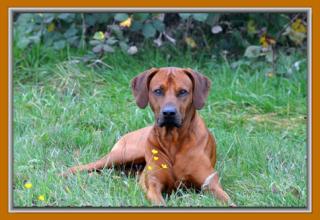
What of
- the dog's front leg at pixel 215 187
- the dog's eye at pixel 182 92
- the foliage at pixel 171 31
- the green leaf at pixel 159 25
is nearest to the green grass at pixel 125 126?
the dog's front leg at pixel 215 187

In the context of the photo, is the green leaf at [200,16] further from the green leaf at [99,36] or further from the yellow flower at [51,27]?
the yellow flower at [51,27]

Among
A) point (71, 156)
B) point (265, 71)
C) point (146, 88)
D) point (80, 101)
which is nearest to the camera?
point (146, 88)

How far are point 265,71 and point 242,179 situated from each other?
2.67m

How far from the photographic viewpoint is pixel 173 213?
18.9 feet

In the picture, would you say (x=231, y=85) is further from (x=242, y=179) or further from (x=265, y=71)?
(x=242, y=179)

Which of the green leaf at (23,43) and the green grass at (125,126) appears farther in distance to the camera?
the green leaf at (23,43)

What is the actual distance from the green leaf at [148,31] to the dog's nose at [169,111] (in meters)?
2.96

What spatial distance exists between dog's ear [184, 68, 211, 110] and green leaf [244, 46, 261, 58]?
2740 millimetres

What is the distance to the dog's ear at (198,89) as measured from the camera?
21.5 ft

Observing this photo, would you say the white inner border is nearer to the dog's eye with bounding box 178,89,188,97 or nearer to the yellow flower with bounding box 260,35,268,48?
the dog's eye with bounding box 178,89,188,97

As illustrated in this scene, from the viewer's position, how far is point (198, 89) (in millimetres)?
6582

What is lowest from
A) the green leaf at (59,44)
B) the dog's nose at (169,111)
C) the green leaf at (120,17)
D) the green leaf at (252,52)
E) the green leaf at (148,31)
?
the dog's nose at (169,111)

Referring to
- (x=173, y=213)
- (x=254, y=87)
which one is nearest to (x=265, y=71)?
(x=254, y=87)

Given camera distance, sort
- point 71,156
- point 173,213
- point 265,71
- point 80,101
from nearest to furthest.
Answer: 1. point 173,213
2. point 71,156
3. point 80,101
4. point 265,71
